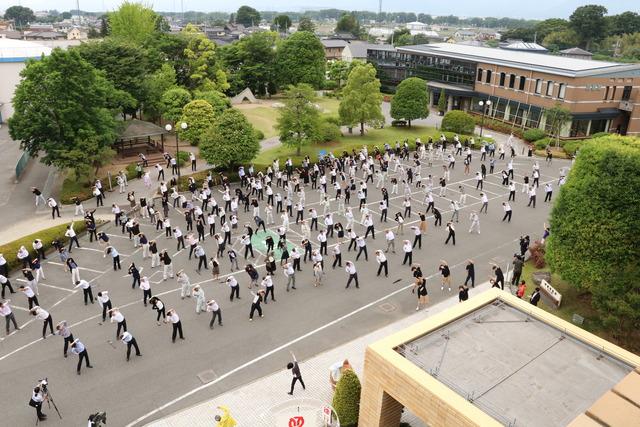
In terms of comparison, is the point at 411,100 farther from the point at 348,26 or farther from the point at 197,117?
the point at 348,26

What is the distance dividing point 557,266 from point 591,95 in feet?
104

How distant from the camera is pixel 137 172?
31.8 meters

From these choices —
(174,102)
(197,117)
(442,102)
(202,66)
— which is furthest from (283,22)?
(197,117)

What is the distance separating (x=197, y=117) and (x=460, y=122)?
21989 millimetres

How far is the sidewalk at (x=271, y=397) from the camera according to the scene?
12.7 meters

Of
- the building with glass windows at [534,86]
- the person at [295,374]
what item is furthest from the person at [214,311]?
the building with glass windows at [534,86]

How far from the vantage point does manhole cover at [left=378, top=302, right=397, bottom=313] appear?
17688 mm

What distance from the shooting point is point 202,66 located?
47656mm

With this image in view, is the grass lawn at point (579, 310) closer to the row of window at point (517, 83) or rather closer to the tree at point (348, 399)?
the tree at point (348, 399)

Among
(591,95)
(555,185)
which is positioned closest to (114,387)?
(555,185)

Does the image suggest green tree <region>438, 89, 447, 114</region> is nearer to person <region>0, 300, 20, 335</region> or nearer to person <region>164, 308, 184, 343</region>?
person <region>164, 308, 184, 343</region>

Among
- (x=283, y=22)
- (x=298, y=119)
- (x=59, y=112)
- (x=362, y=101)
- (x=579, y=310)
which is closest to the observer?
(x=579, y=310)

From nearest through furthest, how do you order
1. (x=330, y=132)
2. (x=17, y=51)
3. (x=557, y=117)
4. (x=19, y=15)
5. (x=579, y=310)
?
(x=579, y=310)
(x=330, y=132)
(x=557, y=117)
(x=17, y=51)
(x=19, y=15)

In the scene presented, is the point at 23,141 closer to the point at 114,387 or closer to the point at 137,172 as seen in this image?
the point at 137,172
